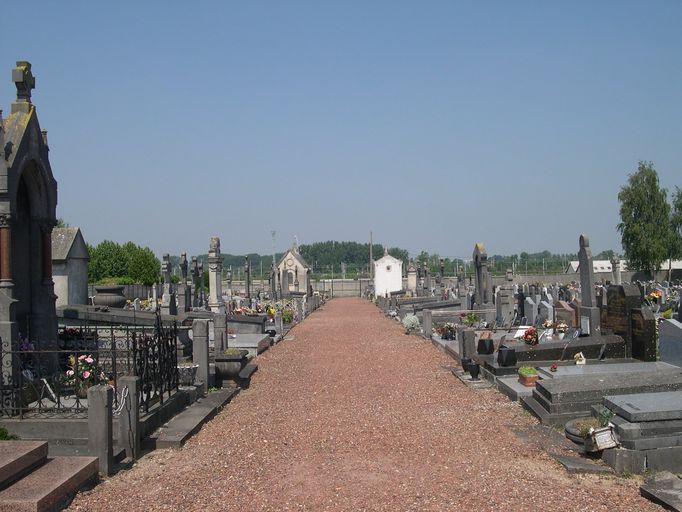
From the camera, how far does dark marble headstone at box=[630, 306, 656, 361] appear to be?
1251 centimetres

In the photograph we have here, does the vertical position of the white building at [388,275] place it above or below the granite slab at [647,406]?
above

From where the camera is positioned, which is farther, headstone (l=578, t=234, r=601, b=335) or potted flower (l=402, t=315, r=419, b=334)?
potted flower (l=402, t=315, r=419, b=334)

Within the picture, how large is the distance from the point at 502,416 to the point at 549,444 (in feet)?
6.30

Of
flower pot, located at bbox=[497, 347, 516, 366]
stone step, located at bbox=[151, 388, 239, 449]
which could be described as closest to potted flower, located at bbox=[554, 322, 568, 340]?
flower pot, located at bbox=[497, 347, 516, 366]

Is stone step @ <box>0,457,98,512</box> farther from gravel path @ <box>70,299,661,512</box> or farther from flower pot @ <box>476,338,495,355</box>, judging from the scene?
flower pot @ <box>476,338,495,355</box>

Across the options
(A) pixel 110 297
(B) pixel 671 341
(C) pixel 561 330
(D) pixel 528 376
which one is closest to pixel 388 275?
(C) pixel 561 330

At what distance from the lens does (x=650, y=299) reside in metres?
26.4

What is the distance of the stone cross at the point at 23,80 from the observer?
11008mm

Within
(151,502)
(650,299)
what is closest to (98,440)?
(151,502)

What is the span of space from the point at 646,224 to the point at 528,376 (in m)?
49.8

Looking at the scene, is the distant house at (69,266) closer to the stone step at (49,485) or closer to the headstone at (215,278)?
the headstone at (215,278)

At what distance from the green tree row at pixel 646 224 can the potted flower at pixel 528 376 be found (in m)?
48.7

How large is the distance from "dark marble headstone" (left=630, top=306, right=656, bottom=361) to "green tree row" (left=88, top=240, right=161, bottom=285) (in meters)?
46.4

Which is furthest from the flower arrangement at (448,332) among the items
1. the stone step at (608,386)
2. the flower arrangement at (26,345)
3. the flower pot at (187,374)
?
the flower arrangement at (26,345)
